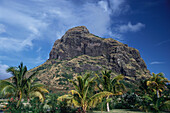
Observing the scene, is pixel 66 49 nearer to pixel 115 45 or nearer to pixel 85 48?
pixel 85 48

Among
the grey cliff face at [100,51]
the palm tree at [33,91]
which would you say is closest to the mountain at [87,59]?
the grey cliff face at [100,51]

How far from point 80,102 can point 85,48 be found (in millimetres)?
164706

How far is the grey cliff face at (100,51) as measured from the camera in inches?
6308

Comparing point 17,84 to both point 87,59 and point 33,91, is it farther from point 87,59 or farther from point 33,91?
point 87,59

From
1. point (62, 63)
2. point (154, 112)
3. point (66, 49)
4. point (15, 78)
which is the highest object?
point (66, 49)

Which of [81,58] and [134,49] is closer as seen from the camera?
[81,58]

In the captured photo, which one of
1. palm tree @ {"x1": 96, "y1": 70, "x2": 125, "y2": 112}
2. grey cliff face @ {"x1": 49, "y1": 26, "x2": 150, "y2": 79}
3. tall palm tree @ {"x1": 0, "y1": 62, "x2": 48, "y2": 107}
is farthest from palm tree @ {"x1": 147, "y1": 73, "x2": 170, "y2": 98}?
grey cliff face @ {"x1": 49, "y1": 26, "x2": 150, "y2": 79}

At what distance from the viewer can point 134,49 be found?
623 ft

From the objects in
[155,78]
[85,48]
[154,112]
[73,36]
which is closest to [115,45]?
[85,48]

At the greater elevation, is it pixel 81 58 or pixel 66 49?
pixel 66 49

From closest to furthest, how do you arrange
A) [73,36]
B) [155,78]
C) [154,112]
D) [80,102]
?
[80,102] < [154,112] < [155,78] < [73,36]

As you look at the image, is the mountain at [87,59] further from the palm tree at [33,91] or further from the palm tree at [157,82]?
the palm tree at [33,91]

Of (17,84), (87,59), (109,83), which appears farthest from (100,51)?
(17,84)

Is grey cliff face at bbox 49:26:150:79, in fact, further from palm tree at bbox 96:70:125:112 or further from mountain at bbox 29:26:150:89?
palm tree at bbox 96:70:125:112
